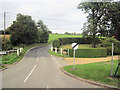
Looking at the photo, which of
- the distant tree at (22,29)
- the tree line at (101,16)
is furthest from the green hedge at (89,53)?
the distant tree at (22,29)

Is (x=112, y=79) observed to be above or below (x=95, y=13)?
below

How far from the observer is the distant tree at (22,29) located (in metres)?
34.7

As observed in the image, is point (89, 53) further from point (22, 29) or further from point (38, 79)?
point (22, 29)

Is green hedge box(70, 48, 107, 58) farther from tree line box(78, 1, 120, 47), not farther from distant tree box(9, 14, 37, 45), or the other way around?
distant tree box(9, 14, 37, 45)

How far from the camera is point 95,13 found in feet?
114

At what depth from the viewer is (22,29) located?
35219mm

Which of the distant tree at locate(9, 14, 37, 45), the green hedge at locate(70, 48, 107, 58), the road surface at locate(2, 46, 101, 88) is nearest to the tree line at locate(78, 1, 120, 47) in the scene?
the green hedge at locate(70, 48, 107, 58)

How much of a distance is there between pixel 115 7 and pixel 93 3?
5.31m

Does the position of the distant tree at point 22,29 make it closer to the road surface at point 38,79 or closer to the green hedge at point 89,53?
the green hedge at point 89,53

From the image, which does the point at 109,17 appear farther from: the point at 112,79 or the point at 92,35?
the point at 112,79

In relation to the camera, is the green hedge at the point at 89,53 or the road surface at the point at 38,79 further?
the green hedge at the point at 89,53


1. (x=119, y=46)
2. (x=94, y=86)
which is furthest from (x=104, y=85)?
(x=119, y=46)

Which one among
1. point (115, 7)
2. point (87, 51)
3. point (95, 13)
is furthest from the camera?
point (95, 13)

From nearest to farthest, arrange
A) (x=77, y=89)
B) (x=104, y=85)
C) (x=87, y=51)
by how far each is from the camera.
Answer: (x=77, y=89)
(x=104, y=85)
(x=87, y=51)
